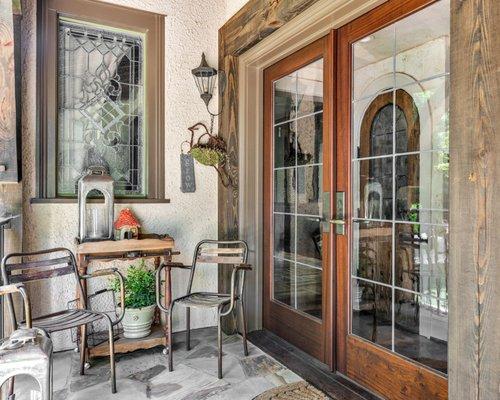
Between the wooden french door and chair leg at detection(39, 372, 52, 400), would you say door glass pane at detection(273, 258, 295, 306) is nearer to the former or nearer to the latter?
the wooden french door

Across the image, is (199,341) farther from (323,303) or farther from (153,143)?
(153,143)

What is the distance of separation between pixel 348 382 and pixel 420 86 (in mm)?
1773

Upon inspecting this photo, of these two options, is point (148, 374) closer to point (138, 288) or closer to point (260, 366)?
point (138, 288)

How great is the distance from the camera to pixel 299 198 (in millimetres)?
2748

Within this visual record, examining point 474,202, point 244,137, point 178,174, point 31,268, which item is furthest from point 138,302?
point 474,202

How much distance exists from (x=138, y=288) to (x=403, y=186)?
1975mm

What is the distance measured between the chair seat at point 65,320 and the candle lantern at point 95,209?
1.76ft

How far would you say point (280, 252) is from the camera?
9.73 feet

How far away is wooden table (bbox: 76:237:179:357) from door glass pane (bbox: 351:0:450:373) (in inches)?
53.4

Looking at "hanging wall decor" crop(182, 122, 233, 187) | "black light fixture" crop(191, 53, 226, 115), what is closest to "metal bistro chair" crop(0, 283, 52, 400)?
"hanging wall decor" crop(182, 122, 233, 187)

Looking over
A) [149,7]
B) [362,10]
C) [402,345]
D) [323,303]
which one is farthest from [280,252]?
[149,7]

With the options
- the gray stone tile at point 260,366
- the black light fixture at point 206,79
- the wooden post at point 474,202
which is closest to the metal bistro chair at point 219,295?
the gray stone tile at point 260,366

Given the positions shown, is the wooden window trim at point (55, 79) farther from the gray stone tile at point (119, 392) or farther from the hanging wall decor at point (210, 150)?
the gray stone tile at point (119, 392)

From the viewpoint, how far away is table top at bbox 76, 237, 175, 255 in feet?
8.07
